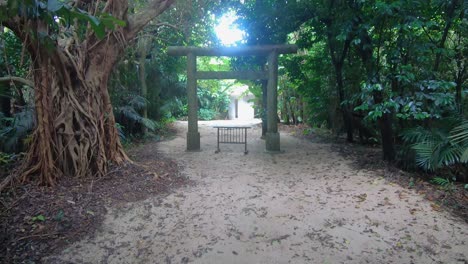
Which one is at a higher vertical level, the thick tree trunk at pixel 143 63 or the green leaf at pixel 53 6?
the thick tree trunk at pixel 143 63

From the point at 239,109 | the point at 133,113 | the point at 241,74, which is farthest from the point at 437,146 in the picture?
the point at 239,109

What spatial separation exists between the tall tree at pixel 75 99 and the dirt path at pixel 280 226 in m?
1.31

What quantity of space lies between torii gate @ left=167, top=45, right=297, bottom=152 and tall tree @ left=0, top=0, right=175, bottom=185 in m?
2.00

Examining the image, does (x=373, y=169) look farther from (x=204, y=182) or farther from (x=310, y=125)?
(x=310, y=125)

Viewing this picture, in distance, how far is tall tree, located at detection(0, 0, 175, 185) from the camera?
432 centimetres

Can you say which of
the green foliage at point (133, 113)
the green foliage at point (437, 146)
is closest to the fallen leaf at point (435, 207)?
the green foliage at point (437, 146)

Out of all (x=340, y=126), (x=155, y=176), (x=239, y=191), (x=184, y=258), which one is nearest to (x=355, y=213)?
(x=239, y=191)

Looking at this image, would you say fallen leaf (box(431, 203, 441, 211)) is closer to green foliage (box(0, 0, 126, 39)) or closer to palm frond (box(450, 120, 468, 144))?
palm frond (box(450, 120, 468, 144))

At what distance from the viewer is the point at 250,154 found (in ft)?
24.3

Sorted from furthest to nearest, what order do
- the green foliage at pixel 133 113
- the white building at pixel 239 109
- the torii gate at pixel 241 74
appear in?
the white building at pixel 239 109
the green foliage at pixel 133 113
the torii gate at pixel 241 74

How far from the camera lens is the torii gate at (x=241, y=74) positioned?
24.6 ft

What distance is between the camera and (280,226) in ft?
12.4

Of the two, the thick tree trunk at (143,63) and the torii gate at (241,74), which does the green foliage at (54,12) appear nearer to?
the torii gate at (241,74)

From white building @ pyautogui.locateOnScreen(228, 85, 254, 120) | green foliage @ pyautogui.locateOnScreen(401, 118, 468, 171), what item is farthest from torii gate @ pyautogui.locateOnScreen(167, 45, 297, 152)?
white building @ pyautogui.locateOnScreen(228, 85, 254, 120)
